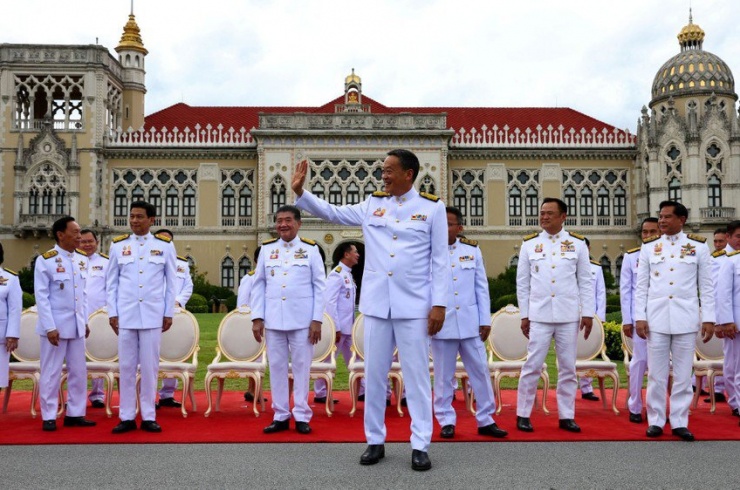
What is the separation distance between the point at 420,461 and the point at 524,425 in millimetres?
1999

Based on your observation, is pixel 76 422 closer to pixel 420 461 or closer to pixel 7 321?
pixel 7 321

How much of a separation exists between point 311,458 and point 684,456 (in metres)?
2.98

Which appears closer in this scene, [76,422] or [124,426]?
[124,426]

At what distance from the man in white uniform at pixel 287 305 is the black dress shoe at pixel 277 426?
0.11ft

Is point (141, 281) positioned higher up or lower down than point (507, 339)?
higher up

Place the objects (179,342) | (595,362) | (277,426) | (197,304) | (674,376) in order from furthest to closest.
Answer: (197,304), (179,342), (595,362), (277,426), (674,376)

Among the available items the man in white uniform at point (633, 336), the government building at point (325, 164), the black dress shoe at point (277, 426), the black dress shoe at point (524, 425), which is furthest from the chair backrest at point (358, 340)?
the government building at point (325, 164)

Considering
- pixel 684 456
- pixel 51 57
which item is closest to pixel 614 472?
pixel 684 456

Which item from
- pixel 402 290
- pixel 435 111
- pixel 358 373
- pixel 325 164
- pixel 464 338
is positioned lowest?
pixel 358 373

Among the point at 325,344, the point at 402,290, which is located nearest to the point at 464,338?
the point at 402,290

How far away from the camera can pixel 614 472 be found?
18.0 ft

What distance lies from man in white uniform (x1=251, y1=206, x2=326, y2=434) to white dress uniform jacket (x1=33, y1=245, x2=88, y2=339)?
1.93 m

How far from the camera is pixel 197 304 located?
31.5m

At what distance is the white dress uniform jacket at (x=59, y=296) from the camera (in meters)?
7.72
